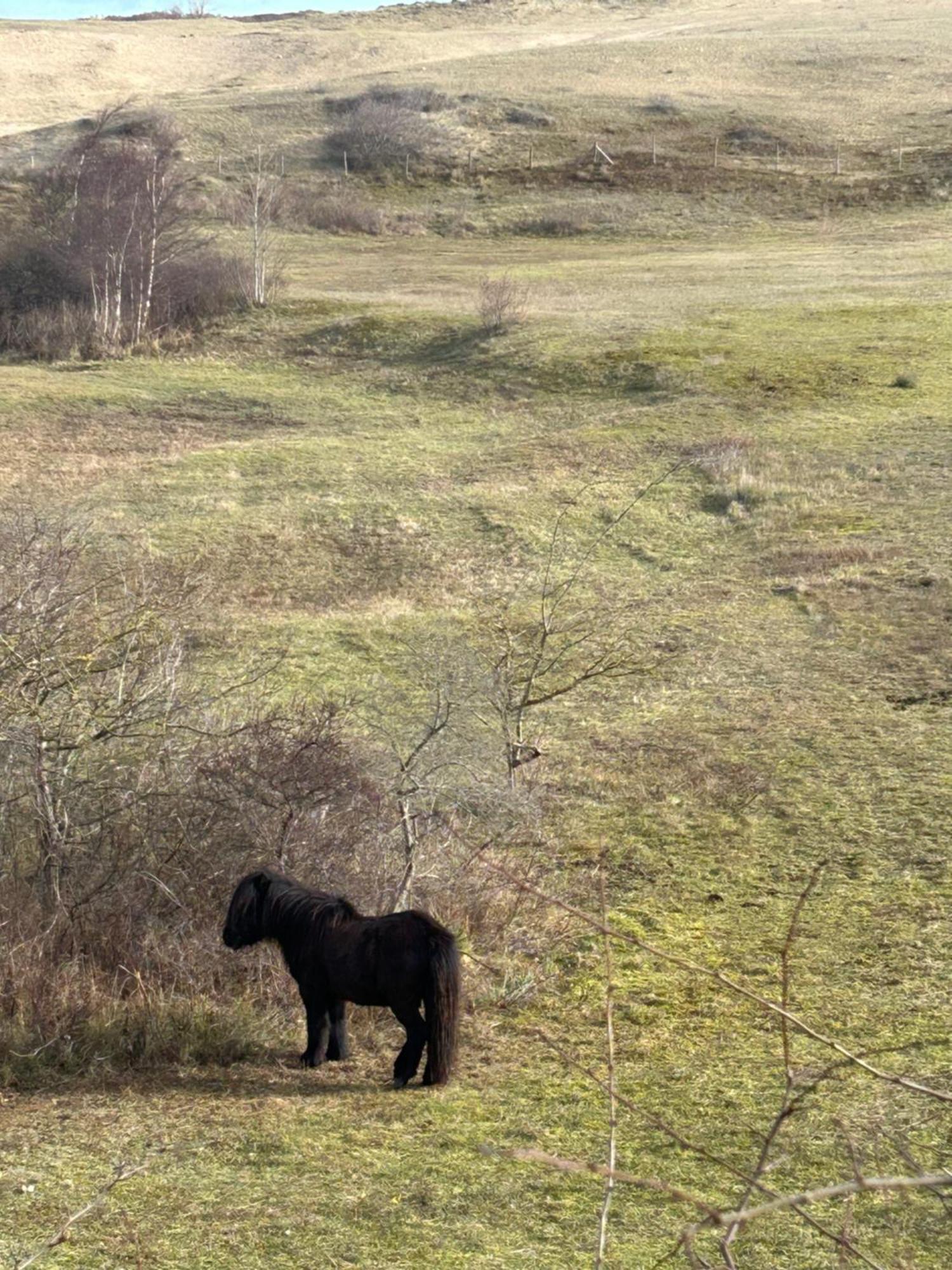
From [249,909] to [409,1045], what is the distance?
0.96 m

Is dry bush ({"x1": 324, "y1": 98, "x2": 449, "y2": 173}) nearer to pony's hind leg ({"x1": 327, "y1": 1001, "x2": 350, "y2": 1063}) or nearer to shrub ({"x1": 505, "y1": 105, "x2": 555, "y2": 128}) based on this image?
shrub ({"x1": 505, "y1": 105, "x2": 555, "y2": 128})

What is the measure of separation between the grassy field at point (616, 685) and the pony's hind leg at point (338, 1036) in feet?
0.70

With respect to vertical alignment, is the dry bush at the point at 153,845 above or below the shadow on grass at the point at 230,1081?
above

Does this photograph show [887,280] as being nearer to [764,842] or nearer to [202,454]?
[202,454]

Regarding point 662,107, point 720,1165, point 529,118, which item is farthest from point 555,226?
point 720,1165

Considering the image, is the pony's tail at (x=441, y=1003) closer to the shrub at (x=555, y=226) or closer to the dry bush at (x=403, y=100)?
the shrub at (x=555, y=226)

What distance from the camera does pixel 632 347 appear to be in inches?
1190

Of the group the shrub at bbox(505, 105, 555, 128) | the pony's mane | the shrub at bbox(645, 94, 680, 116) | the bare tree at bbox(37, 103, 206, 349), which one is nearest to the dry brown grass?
the shrub at bbox(645, 94, 680, 116)

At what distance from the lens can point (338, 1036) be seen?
6758mm

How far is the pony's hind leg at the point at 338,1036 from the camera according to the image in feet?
22.0

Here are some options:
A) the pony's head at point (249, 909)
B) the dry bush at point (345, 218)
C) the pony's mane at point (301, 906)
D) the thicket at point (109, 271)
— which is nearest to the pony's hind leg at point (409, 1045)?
the pony's mane at point (301, 906)

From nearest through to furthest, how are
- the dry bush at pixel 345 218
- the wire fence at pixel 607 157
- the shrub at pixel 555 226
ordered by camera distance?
the shrub at pixel 555 226
the dry bush at pixel 345 218
the wire fence at pixel 607 157

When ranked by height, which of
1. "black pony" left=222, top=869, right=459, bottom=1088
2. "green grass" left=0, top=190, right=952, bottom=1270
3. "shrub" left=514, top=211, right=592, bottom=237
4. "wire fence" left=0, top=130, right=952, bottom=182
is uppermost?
"wire fence" left=0, top=130, right=952, bottom=182

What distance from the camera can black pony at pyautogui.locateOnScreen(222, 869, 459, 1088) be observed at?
6.18m
